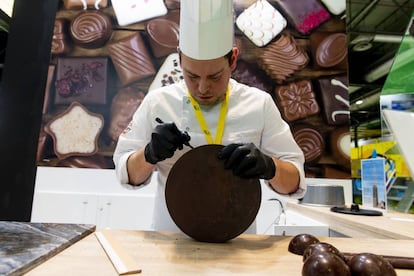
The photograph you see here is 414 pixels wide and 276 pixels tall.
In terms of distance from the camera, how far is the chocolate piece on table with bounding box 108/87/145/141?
1.81m

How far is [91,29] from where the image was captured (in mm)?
1886

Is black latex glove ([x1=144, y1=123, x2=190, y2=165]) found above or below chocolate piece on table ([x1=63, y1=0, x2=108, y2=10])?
below

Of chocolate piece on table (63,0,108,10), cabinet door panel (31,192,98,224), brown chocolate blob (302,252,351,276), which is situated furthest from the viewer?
chocolate piece on table (63,0,108,10)

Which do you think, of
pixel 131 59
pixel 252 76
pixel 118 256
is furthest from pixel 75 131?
pixel 118 256

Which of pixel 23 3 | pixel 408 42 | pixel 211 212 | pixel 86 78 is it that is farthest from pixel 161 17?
pixel 408 42

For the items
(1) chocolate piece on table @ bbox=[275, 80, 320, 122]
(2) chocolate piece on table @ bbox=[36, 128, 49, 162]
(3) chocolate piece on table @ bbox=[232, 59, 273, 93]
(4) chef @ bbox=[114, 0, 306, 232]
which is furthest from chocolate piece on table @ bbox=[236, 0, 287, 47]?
(2) chocolate piece on table @ bbox=[36, 128, 49, 162]

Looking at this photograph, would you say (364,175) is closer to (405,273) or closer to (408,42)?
(408,42)

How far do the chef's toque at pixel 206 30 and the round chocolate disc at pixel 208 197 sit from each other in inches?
10.9

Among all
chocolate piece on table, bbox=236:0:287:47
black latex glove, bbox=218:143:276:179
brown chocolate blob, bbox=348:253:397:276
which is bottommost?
brown chocolate blob, bbox=348:253:397:276

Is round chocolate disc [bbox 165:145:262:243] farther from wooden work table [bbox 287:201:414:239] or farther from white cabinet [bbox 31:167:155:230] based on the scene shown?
white cabinet [bbox 31:167:155:230]

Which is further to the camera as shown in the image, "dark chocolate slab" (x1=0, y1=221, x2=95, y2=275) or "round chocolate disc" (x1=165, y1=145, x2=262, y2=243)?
"round chocolate disc" (x1=165, y1=145, x2=262, y2=243)

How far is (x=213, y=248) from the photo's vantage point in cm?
62

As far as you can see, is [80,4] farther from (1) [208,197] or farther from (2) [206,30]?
(1) [208,197]

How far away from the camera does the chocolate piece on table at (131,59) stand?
1.86 meters
